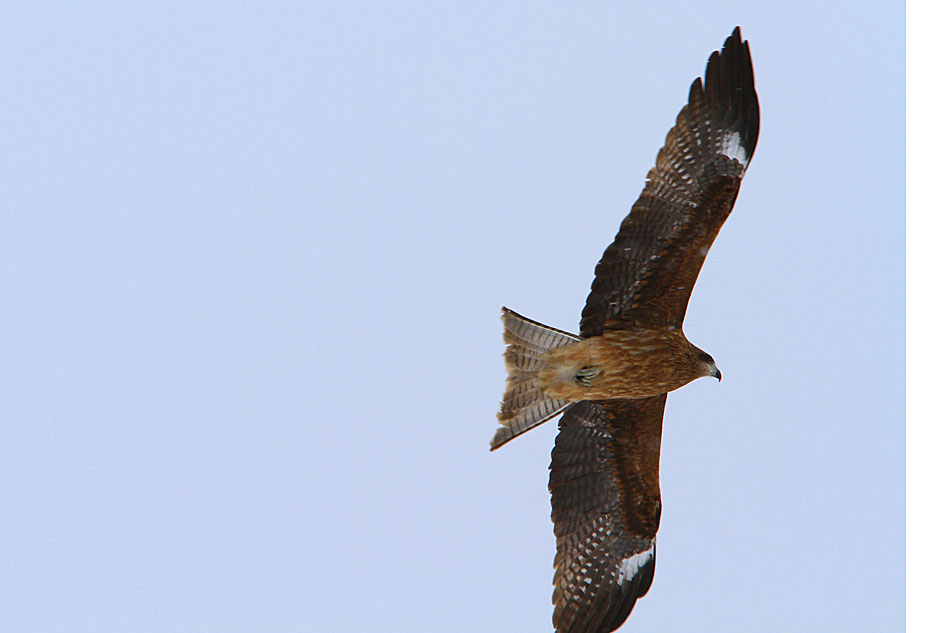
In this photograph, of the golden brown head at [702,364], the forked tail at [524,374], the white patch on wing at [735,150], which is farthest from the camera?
the forked tail at [524,374]

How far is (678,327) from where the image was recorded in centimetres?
798

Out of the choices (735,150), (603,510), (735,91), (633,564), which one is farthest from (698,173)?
(633,564)

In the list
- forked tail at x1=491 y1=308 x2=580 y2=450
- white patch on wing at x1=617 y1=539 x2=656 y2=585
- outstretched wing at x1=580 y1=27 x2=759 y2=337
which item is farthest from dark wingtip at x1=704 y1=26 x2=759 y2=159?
white patch on wing at x1=617 y1=539 x2=656 y2=585

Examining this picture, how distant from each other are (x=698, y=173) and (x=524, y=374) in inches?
72.3

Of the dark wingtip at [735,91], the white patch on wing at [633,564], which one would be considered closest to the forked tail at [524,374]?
the white patch on wing at [633,564]

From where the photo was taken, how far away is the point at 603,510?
8.54 meters

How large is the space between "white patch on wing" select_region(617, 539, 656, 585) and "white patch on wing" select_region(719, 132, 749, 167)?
116 inches

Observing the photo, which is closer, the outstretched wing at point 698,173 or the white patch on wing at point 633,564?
the outstretched wing at point 698,173

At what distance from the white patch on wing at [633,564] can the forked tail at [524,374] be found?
1273 mm

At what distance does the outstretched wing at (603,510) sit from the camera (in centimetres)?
844

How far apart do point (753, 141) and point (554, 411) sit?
2.32 meters

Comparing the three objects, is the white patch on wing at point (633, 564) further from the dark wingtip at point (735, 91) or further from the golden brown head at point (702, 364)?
the dark wingtip at point (735, 91)

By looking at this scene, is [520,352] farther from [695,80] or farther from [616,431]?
[695,80]

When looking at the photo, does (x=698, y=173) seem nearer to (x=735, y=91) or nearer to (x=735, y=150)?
(x=735, y=150)
